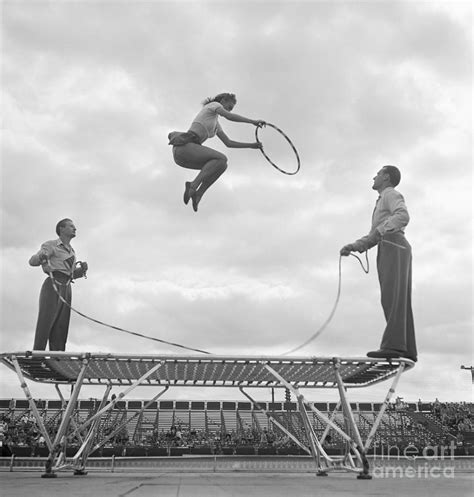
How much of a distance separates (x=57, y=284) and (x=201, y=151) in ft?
15.6

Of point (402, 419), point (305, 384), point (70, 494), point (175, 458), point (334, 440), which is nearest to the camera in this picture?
point (70, 494)

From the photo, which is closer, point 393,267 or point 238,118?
point 238,118

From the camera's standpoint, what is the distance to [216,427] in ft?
136

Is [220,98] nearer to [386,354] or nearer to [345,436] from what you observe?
[386,354]

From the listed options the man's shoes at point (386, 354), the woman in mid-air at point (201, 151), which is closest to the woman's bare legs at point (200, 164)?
the woman in mid-air at point (201, 151)

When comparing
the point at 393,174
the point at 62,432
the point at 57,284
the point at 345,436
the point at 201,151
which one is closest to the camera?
the point at 345,436

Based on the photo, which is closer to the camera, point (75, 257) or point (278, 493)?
point (278, 493)

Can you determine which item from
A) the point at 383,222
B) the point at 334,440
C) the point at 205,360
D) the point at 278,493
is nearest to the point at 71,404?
the point at 205,360

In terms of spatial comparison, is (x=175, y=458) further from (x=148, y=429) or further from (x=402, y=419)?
(x=402, y=419)

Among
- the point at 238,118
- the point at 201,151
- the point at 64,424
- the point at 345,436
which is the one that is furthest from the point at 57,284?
the point at 345,436

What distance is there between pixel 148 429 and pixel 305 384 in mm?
27163

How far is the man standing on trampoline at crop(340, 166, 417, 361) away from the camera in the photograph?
37.8 ft

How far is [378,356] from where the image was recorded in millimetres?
11336

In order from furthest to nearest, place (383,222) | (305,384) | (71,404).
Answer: (305,384)
(383,222)
(71,404)
